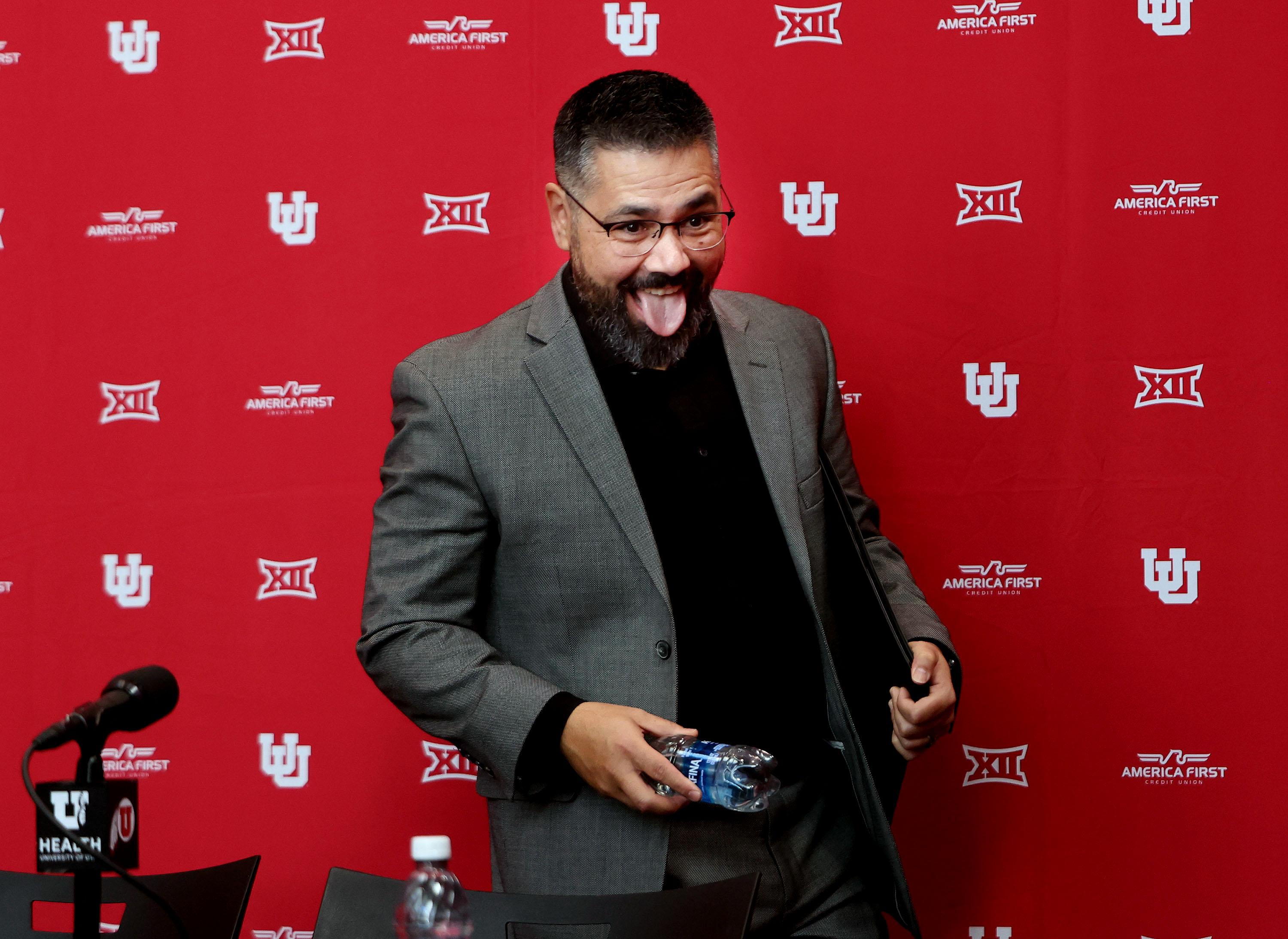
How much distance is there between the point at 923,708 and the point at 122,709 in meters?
1.02

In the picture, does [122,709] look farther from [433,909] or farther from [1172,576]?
[1172,576]

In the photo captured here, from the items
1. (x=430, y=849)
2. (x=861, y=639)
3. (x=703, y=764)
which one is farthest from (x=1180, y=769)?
(x=430, y=849)

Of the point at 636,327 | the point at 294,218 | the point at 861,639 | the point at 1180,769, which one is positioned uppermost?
the point at 294,218

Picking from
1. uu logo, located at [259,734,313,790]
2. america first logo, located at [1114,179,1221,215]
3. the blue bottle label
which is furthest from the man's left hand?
uu logo, located at [259,734,313,790]

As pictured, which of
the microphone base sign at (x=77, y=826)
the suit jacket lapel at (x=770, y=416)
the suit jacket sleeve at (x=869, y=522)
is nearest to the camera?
the microphone base sign at (x=77, y=826)

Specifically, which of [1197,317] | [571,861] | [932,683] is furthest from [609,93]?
[1197,317]

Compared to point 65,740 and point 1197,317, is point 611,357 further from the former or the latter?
point 1197,317

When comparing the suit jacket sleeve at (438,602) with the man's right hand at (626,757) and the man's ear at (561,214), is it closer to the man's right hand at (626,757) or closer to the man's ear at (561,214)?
the man's right hand at (626,757)

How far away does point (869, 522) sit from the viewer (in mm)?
2027

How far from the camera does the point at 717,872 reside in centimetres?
171

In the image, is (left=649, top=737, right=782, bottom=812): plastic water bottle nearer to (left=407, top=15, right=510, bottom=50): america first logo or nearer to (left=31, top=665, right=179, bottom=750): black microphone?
(left=31, top=665, right=179, bottom=750): black microphone

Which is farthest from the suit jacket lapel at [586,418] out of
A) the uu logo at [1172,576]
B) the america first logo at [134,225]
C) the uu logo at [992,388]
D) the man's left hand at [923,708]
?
the uu logo at [1172,576]

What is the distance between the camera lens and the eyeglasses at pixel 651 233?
1.77 meters

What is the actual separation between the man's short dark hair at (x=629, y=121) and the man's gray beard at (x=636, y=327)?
0.16m
